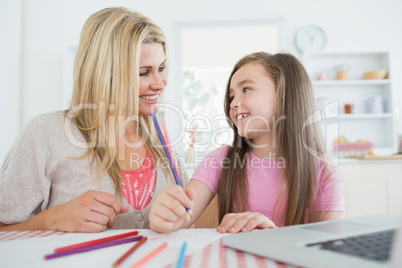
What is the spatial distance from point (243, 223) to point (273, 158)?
59 cm

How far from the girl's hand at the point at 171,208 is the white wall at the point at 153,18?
9.48ft

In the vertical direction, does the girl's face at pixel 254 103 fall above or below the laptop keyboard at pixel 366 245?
above

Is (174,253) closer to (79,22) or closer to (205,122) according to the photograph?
(205,122)

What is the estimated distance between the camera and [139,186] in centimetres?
114

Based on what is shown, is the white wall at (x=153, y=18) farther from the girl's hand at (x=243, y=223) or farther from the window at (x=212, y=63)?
the girl's hand at (x=243, y=223)

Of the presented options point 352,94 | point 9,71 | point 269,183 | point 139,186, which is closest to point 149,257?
point 139,186

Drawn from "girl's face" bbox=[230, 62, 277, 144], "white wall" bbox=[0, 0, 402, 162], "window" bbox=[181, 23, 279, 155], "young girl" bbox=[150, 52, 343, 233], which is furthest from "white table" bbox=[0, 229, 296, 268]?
"white wall" bbox=[0, 0, 402, 162]

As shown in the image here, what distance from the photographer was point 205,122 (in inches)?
138

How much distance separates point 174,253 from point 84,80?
0.84 meters

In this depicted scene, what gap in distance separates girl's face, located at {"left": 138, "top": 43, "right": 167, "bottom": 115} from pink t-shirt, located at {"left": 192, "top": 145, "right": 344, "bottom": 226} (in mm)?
328

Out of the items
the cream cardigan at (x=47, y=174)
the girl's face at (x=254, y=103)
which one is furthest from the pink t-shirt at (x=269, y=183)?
the cream cardigan at (x=47, y=174)

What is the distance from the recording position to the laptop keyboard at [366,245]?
15.9 inches

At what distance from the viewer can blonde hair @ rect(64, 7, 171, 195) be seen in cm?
117

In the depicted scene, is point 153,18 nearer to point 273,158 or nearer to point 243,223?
point 273,158
